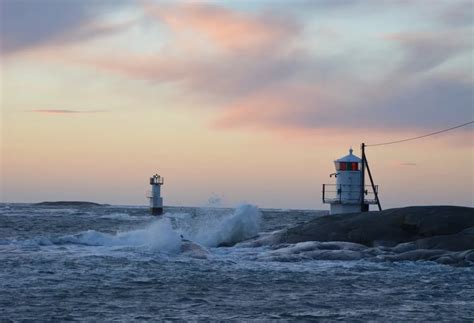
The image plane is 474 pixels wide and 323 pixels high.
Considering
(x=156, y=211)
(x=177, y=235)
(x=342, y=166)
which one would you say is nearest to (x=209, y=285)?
(x=177, y=235)

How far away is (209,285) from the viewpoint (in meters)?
18.0

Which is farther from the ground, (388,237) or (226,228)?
(226,228)

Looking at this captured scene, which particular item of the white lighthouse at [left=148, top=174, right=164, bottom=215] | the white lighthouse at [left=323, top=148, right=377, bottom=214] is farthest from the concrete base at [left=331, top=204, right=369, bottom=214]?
the white lighthouse at [left=148, top=174, right=164, bottom=215]

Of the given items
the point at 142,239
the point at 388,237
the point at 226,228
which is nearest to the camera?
the point at 388,237

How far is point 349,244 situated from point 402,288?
8532 millimetres

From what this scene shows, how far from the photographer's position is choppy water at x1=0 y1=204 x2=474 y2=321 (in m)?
14.1

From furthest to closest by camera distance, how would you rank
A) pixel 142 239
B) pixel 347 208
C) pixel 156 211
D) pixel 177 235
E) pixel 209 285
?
pixel 156 211
pixel 347 208
pixel 142 239
pixel 177 235
pixel 209 285

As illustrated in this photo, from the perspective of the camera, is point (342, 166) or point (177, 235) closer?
point (177, 235)

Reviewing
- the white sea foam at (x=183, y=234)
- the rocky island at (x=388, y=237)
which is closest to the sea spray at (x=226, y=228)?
the white sea foam at (x=183, y=234)

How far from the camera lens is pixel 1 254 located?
81.2 ft

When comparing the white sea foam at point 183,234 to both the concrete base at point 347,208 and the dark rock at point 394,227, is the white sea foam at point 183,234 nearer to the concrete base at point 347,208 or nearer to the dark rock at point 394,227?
the concrete base at point 347,208

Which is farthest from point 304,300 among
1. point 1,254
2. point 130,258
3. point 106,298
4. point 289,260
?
point 1,254

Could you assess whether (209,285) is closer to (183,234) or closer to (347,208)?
(183,234)

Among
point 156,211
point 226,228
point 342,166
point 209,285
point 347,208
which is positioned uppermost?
point 342,166
